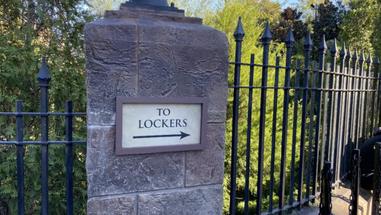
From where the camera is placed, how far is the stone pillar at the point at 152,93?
174 centimetres

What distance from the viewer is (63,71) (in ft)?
13.4

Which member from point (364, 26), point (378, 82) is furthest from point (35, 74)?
point (364, 26)

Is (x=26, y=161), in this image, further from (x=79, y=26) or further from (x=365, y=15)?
(x=365, y=15)

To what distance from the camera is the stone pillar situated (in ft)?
5.69

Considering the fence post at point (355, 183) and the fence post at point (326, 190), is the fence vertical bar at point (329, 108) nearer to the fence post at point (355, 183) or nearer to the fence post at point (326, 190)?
the fence post at point (355, 183)

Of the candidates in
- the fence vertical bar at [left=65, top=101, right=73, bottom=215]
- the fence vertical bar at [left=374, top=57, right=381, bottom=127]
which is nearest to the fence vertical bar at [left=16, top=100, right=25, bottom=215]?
the fence vertical bar at [left=65, top=101, right=73, bottom=215]

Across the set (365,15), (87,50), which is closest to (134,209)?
(87,50)

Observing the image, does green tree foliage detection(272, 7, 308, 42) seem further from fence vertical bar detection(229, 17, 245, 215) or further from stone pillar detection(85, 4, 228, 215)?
stone pillar detection(85, 4, 228, 215)

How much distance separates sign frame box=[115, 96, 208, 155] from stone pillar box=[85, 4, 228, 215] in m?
0.03

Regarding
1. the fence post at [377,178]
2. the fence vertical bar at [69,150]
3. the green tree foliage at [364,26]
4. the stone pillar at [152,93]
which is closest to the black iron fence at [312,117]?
the fence post at [377,178]

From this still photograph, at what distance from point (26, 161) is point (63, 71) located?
3.39ft

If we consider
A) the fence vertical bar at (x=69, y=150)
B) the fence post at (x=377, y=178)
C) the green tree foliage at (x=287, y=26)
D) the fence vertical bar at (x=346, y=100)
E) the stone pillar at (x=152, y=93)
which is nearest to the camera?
the stone pillar at (x=152, y=93)

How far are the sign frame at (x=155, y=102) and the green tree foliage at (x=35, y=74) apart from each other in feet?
7.67

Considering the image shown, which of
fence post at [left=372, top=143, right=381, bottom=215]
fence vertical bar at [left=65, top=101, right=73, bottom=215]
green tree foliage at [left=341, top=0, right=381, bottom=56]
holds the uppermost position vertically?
green tree foliage at [left=341, top=0, right=381, bottom=56]
